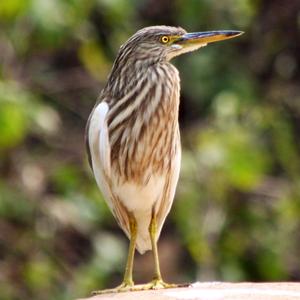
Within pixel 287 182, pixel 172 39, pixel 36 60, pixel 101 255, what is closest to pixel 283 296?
pixel 172 39

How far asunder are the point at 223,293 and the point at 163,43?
4.63 feet

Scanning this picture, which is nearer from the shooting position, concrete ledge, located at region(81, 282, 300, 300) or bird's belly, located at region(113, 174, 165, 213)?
concrete ledge, located at region(81, 282, 300, 300)

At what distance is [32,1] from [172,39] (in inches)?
91.1

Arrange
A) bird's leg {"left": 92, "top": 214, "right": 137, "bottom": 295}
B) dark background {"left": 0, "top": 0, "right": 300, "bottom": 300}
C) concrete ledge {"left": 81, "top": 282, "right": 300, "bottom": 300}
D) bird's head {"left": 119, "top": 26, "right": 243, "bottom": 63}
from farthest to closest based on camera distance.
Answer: dark background {"left": 0, "top": 0, "right": 300, "bottom": 300}, bird's head {"left": 119, "top": 26, "right": 243, "bottom": 63}, bird's leg {"left": 92, "top": 214, "right": 137, "bottom": 295}, concrete ledge {"left": 81, "top": 282, "right": 300, "bottom": 300}

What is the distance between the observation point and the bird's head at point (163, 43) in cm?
655

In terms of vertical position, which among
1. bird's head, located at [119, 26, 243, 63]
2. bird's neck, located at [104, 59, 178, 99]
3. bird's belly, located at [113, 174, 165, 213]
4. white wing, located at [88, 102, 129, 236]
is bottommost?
bird's belly, located at [113, 174, 165, 213]

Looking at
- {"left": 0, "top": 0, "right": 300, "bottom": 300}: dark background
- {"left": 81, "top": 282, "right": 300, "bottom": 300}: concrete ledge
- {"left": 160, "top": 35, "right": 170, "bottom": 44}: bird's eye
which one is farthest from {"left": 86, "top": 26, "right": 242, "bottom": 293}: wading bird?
{"left": 0, "top": 0, "right": 300, "bottom": 300}: dark background

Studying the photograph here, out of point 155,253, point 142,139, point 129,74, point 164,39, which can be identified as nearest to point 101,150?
point 142,139

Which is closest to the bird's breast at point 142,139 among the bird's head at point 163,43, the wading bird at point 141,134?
the wading bird at point 141,134

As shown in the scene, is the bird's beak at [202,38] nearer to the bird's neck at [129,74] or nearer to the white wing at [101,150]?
the bird's neck at [129,74]

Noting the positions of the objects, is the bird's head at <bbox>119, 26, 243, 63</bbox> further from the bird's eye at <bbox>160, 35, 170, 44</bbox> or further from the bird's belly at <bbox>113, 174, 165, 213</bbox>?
the bird's belly at <bbox>113, 174, 165, 213</bbox>

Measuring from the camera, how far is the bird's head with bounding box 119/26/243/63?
6.55 metres

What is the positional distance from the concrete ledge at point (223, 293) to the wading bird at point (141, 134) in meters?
0.30

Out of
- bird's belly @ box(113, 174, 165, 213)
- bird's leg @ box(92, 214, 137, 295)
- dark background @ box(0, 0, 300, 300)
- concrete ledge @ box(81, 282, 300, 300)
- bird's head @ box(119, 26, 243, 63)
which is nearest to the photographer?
concrete ledge @ box(81, 282, 300, 300)
